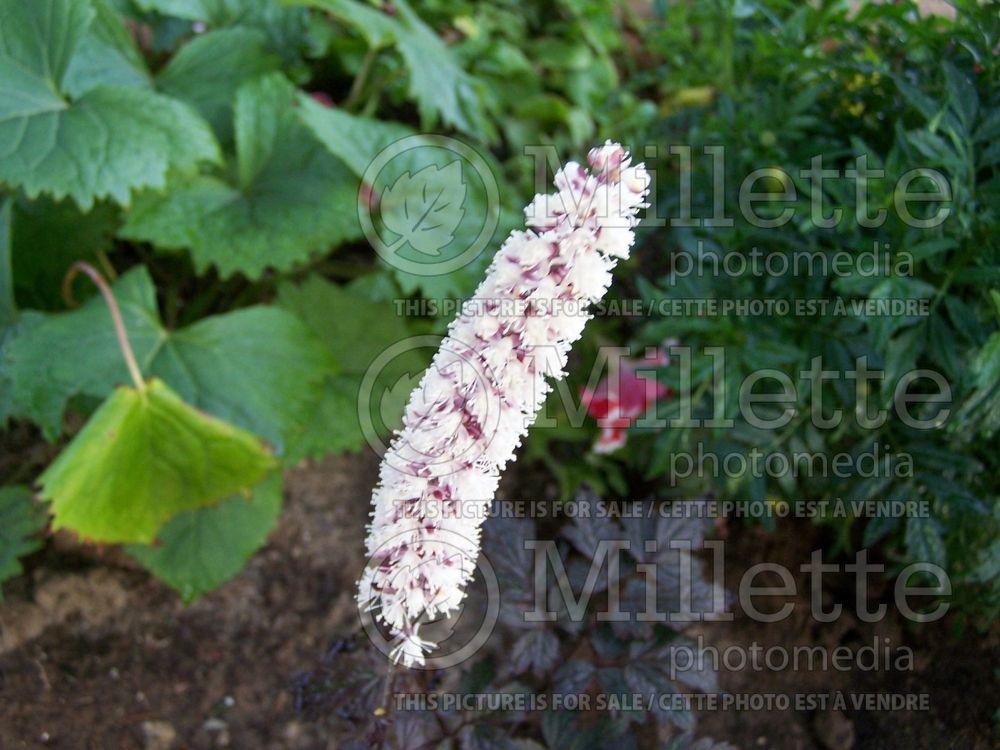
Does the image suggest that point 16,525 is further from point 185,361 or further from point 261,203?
point 261,203

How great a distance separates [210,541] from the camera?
5.17 feet

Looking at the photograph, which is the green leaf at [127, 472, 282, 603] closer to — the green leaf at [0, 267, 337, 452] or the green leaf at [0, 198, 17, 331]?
the green leaf at [0, 267, 337, 452]

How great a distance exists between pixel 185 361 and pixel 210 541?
348 millimetres

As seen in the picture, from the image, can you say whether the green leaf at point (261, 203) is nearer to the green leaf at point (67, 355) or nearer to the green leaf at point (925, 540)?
the green leaf at point (67, 355)

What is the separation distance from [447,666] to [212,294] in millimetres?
1045

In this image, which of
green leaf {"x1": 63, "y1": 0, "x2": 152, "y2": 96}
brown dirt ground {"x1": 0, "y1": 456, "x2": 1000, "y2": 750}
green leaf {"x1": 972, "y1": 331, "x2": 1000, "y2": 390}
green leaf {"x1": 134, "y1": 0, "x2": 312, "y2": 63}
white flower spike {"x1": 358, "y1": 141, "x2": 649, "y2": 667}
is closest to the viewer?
white flower spike {"x1": 358, "y1": 141, "x2": 649, "y2": 667}

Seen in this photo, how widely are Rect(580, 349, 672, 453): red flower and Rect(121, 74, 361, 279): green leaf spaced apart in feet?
2.10

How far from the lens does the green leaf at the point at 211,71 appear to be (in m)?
1.87

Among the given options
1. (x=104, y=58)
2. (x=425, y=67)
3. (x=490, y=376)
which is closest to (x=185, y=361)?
(x=104, y=58)

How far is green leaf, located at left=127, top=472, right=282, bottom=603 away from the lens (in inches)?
61.0

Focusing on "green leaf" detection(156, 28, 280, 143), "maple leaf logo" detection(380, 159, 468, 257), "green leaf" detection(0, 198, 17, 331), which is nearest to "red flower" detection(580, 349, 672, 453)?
"maple leaf logo" detection(380, 159, 468, 257)

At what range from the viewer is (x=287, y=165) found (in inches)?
73.3

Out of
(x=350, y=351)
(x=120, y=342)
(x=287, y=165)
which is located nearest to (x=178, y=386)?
(x=120, y=342)

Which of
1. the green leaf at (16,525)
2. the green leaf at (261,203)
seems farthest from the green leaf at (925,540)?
the green leaf at (16,525)
